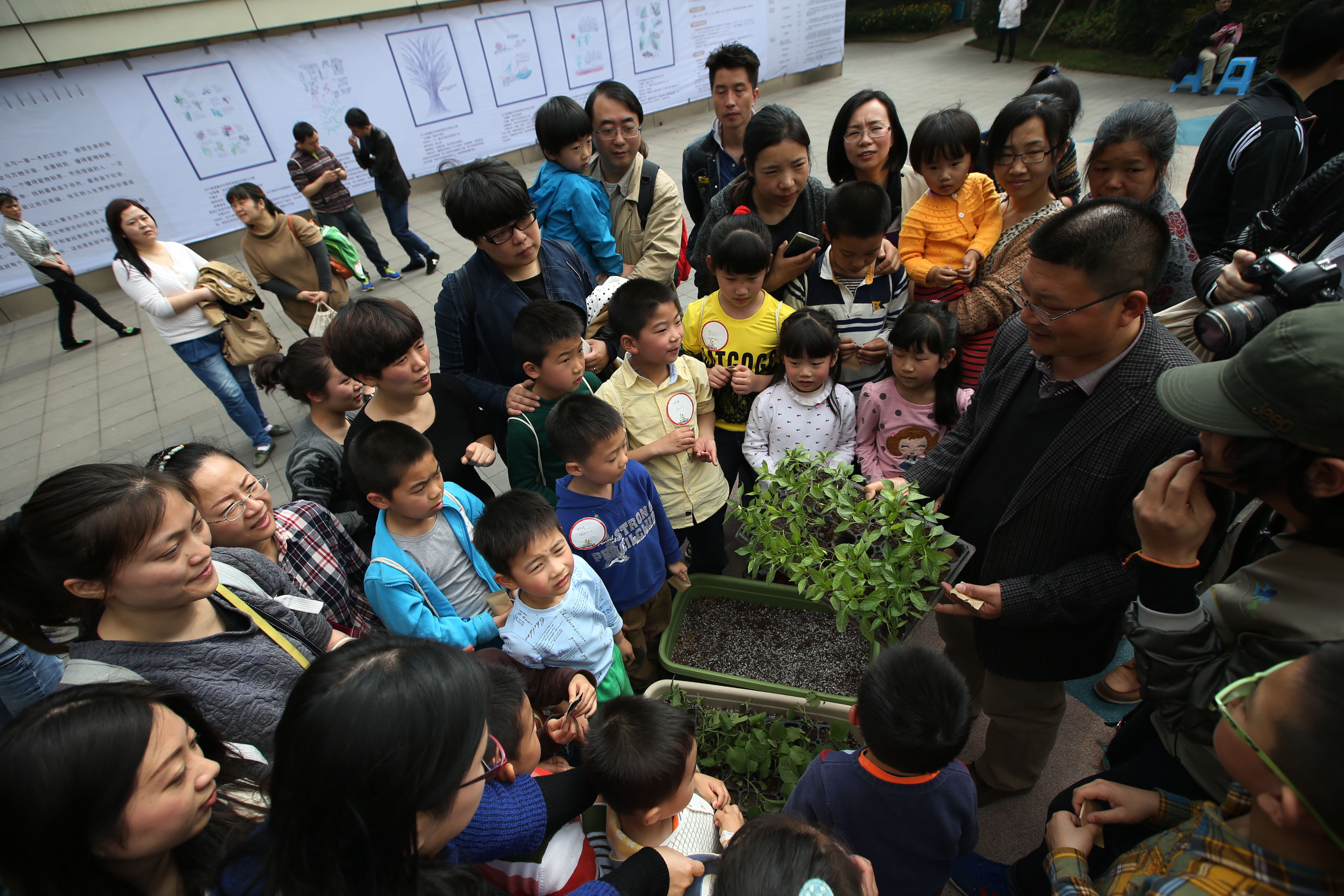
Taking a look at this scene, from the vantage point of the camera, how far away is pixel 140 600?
139 centimetres

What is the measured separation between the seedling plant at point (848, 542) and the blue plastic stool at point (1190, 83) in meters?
13.3

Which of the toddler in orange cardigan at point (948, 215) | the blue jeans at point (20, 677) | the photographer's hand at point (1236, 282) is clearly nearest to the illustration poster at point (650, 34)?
the toddler in orange cardigan at point (948, 215)

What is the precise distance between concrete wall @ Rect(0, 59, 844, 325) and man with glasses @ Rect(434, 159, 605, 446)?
479cm

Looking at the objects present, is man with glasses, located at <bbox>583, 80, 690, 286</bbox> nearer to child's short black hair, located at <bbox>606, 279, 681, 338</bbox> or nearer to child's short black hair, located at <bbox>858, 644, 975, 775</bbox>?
child's short black hair, located at <bbox>606, 279, 681, 338</bbox>

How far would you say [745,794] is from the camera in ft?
5.99

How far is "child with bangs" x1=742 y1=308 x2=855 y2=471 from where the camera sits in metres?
2.49

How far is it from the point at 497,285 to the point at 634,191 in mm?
1412

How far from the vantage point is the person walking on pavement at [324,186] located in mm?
6230

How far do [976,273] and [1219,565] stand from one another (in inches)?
61.0

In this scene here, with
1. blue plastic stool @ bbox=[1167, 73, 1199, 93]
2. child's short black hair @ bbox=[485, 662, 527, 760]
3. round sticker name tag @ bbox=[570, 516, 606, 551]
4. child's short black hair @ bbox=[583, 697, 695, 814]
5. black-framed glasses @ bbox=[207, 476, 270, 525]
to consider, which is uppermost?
black-framed glasses @ bbox=[207, 476, 270, 525]

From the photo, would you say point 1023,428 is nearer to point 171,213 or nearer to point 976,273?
point 976,273

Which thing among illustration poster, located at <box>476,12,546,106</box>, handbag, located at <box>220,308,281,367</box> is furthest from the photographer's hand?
illustration poster, located at <box>476,12,546,106</box>

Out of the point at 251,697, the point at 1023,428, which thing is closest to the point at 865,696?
the point at 1023,428

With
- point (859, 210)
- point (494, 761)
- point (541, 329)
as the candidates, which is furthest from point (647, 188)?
point (494, 761)
